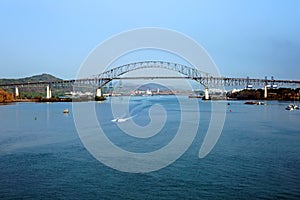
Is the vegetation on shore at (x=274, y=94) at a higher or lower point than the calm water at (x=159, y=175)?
higher

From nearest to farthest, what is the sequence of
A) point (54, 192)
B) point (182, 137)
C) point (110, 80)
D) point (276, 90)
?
point (54, 192), point (182, 137), point (110, 80), point (276, 90)

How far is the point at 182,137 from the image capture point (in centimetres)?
1462

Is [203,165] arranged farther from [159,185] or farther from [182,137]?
[182,137]

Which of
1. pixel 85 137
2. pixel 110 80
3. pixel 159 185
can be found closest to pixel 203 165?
pixel 159 185

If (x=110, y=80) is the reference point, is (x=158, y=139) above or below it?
below

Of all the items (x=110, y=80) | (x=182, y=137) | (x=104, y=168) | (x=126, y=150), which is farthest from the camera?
(x=110, y=80)

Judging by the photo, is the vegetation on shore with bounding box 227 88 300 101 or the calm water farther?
the vegetation on shore with bounding box 227 88 300 101

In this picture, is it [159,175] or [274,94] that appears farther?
[274,94]

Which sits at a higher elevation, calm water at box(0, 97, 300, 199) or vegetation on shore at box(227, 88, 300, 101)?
vegetation on shore at box(227, 88, 300, 101)

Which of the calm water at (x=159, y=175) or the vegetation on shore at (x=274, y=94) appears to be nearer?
the calm water at (x=159, y=175)

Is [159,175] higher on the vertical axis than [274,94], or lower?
lower

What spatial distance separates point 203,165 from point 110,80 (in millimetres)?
55899

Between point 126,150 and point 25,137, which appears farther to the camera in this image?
point 25,137

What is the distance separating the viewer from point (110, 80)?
210 feet
